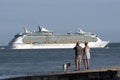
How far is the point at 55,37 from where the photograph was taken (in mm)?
128250

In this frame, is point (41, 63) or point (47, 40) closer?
point (41, 63)

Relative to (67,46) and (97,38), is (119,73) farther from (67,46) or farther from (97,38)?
(97,38)

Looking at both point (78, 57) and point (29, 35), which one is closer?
point (78, 57)

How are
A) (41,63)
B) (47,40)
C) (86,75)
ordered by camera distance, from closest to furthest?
(86,75) < (41,63) < (47,40)

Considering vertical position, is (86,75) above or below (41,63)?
above

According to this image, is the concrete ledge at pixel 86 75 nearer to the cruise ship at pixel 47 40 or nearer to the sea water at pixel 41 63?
the sea water at pixel 41 63

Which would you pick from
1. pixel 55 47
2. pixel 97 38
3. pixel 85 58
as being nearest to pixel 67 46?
pixel 55 47

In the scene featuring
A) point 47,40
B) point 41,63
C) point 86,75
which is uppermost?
point 86,75

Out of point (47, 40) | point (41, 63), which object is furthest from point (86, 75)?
point (47, 40)

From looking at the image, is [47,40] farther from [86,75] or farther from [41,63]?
[86,75]

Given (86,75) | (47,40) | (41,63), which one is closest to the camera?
(86,75)

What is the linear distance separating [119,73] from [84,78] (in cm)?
152

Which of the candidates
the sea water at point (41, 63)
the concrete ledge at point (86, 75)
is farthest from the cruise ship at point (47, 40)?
the concrete ledge at point (86, 75)

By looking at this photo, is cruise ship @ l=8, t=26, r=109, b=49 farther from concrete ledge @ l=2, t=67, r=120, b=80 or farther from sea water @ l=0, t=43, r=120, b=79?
concrete ledge @ l=2, t=67, r=120, b=80
